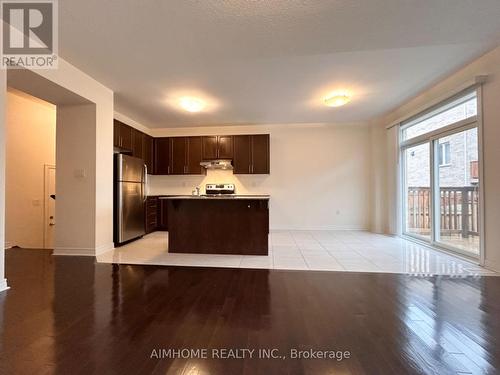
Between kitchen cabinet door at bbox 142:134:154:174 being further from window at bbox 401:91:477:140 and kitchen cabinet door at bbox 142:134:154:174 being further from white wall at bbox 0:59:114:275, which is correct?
window at bbox 401:91:477:140

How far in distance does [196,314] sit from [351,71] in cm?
352

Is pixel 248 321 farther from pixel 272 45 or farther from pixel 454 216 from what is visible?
pixel 454 216

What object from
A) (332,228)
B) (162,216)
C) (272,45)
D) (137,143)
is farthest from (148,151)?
(332,228)

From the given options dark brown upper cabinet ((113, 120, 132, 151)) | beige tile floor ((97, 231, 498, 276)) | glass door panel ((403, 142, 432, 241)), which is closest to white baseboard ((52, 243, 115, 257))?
beige tile floor ((97, 231, 498, 276))

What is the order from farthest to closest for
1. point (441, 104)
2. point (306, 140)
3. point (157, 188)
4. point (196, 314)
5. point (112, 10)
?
1. point (157, 188)
2. point (306, 140)
3. point (441, 104)
4. point (112, 10)
5. point (196, 314)

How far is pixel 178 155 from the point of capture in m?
6.16

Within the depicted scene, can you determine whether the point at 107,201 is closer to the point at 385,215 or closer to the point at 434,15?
the point at 434,15

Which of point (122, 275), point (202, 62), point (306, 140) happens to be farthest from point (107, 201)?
point (306, 140)

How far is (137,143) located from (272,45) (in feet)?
13.2

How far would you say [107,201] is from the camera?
3947mm

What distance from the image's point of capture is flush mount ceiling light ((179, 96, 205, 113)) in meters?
4.34

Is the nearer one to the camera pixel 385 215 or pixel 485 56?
pixel 485 56

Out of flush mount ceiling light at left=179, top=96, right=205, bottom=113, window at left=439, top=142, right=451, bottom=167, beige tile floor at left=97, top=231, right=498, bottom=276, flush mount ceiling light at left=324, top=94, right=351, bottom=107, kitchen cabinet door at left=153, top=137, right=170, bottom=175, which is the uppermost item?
flush mount ceiling light at left=179, top=96, right=205, bottom=113

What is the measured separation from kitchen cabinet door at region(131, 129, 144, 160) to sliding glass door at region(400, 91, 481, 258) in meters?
5.75
